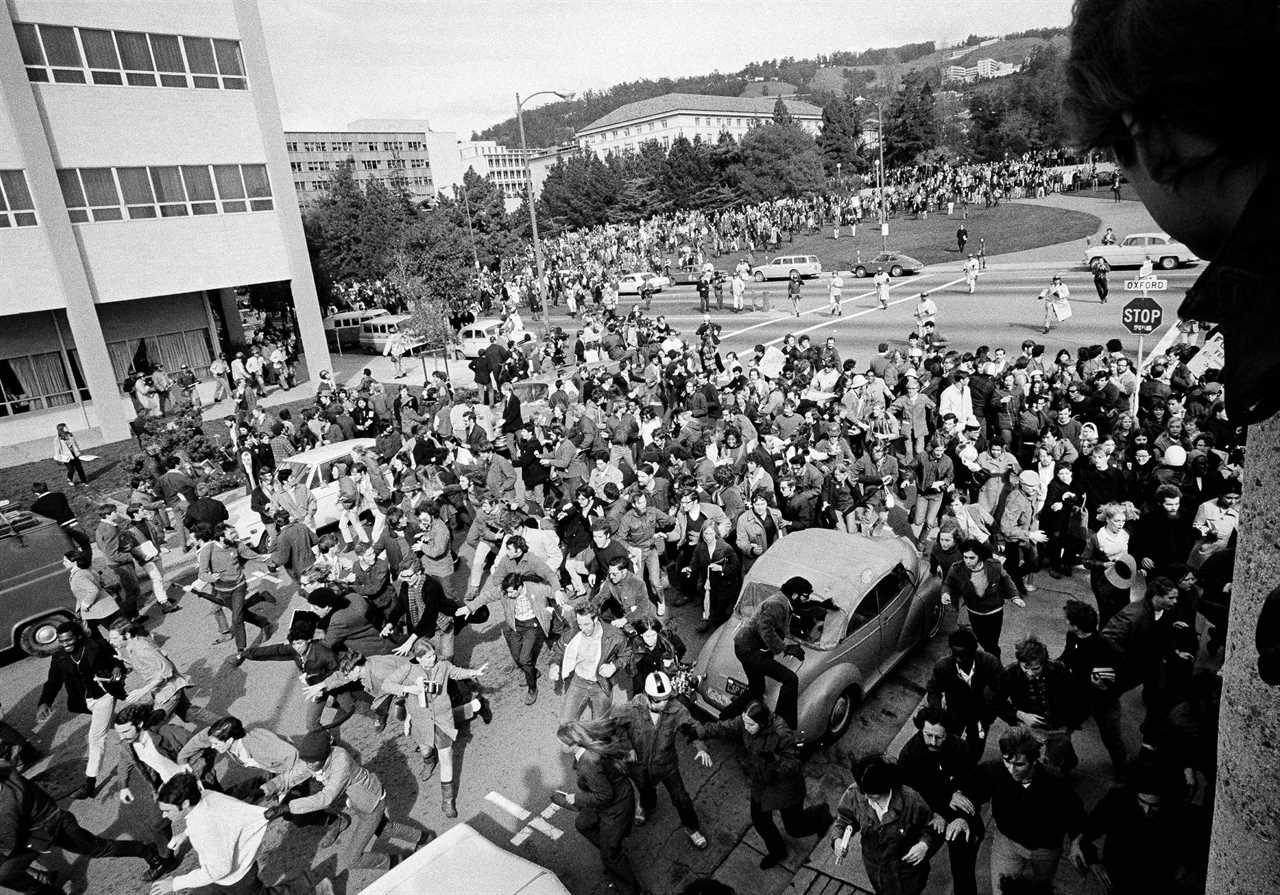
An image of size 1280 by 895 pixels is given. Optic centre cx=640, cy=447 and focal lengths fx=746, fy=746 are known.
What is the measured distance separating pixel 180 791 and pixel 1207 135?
253 inches

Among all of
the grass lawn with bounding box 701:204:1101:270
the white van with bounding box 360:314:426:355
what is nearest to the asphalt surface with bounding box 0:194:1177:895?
the white van with bounding box 360:314:426:355

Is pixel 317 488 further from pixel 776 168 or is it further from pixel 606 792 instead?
pixel 776 168

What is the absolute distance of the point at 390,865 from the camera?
591cm

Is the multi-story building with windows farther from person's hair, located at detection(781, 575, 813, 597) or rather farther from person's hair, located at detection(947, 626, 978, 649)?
person's hair, located at detection(947, 626, 978, 649)

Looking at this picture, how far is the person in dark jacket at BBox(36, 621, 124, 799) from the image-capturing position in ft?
23.2

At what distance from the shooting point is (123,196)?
2352 centimetres

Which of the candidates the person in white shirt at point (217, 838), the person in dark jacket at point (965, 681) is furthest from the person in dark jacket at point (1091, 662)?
the person in white shirt at point (217, 838)

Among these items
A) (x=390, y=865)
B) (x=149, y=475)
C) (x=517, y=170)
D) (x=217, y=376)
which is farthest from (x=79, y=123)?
(x=517, y=170)

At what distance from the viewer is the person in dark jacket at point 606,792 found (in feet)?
18.3

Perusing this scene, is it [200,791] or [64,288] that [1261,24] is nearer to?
[200,791]

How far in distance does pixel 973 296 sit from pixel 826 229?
31.4 meters

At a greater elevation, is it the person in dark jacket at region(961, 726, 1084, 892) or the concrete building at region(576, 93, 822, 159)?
the concrete building at region(576, 93, 822, 159)

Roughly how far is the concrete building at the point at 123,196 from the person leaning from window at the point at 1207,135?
28.0 meters

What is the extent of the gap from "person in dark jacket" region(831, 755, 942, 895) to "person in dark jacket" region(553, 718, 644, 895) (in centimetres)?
168
